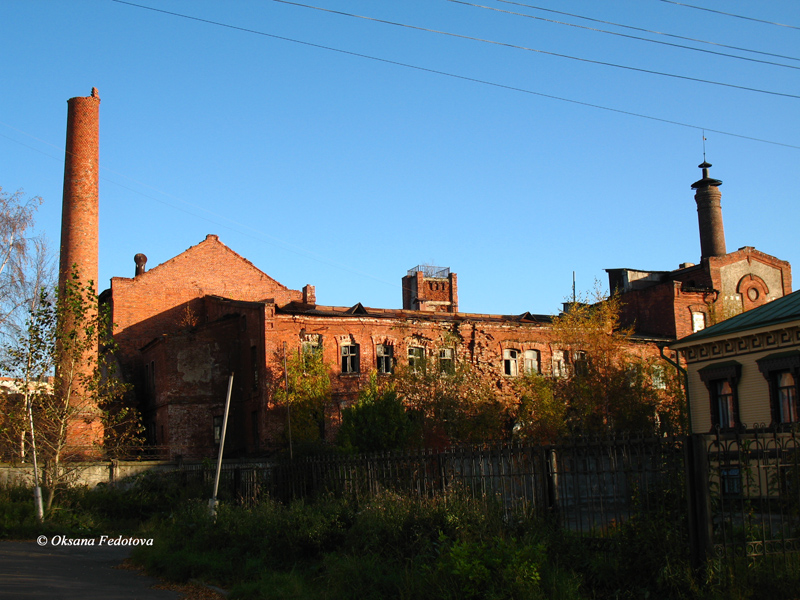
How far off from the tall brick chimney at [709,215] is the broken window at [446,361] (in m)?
19.3

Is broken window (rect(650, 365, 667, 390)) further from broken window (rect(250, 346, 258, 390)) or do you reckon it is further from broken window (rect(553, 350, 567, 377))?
broken window (rect(250, 346, 258, 390))

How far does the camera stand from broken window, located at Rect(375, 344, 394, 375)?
35.0 m

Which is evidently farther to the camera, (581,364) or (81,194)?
(581,364)

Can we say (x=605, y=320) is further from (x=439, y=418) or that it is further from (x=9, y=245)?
(x=9, y=245)

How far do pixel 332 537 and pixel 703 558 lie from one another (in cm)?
590

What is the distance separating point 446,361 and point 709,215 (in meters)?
22.3

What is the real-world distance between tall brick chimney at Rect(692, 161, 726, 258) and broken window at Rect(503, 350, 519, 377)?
633 inches

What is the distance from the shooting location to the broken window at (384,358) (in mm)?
34969

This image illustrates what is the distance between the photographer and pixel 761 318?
2134cm

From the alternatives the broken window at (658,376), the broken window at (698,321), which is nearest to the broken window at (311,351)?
the broken window at (658,376)

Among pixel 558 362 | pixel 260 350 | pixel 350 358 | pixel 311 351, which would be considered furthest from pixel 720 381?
pixel 260 350

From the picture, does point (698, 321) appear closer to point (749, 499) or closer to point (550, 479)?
point (550, 479)

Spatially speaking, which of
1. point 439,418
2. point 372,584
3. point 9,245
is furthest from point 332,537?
point 9,245

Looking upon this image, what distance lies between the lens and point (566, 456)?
35.0 ft
